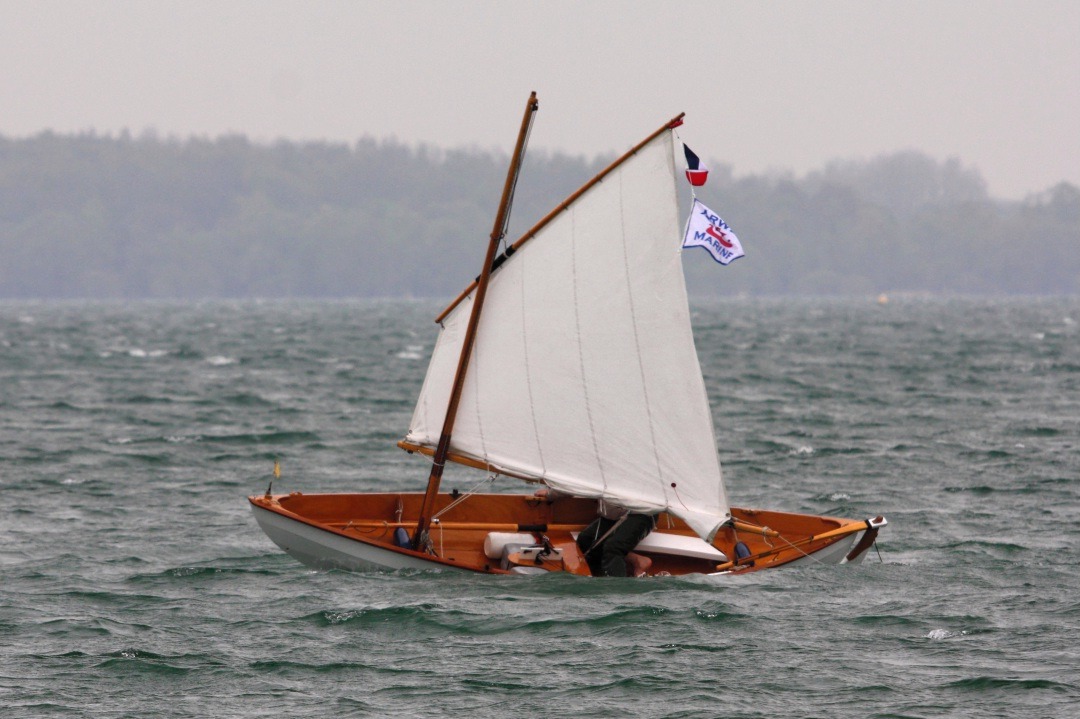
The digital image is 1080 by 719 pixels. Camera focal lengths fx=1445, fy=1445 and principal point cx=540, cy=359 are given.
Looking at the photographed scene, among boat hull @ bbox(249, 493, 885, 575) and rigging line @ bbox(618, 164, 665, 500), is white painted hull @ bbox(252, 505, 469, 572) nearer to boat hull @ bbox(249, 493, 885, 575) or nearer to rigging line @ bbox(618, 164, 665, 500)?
boat hull @ bbox(249, 493, 885, 575)

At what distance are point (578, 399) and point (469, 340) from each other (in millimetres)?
1804

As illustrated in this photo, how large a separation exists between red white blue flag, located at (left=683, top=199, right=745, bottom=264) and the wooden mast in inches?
102

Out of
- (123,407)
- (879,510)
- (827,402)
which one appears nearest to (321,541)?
(879,510)

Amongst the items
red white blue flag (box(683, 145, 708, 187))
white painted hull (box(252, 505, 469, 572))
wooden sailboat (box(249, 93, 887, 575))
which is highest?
red white blue flag (box(683, 145, 708, 187))

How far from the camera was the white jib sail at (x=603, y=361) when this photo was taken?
2031cm

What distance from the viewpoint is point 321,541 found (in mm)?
20703

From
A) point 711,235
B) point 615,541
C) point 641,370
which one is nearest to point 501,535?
point 615,541

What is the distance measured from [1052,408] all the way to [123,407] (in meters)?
29.8

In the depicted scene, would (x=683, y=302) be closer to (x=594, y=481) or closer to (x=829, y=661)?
(x=594, y=481)

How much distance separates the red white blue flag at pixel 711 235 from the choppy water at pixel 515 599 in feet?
15.5

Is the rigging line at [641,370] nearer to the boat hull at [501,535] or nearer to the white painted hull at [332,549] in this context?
the boat hull at [501,535]

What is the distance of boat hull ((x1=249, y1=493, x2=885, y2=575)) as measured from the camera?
67.9ft

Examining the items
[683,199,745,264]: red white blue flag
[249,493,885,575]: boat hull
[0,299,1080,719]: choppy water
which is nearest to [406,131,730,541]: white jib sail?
[683,199,745,264]: red white blue flag

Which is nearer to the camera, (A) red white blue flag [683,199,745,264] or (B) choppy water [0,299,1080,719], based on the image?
(B) choppy water [0,299,1080,719]
